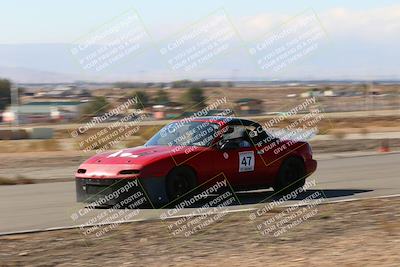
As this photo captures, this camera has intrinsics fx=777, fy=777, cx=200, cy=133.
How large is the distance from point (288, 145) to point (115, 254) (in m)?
6.48

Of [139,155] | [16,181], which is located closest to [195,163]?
[139,155]

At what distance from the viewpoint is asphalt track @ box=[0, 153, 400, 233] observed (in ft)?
37.1

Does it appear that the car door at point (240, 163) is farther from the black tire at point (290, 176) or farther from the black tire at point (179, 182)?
the black tire at point (179, 182)

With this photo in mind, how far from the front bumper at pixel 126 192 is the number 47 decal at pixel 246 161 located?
71.4 inches

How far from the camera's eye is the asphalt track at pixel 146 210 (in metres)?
11.3

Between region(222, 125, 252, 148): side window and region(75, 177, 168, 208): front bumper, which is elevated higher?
region(75, 177, 168, 208): front bumper

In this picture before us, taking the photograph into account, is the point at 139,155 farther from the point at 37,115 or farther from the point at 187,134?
the point at 37,115

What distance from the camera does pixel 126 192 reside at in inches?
470

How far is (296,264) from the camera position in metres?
7.80

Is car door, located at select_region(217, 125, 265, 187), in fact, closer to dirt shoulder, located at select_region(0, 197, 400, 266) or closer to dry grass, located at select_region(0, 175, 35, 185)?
dirt shoulder, located at select_region(0, 197, 400, 266)

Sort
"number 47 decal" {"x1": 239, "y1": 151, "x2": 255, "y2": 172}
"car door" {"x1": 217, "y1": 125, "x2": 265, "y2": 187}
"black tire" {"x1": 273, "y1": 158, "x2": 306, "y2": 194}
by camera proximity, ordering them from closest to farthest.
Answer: "car door" {"x1": 217, "y1": 125, "x2": 265, "y2": 187}
"number 47 decal" {"x1": 239, "y1": 151, "x2": 255, "y2": 172}
"black tire" {"x1": 273, "y1": 158, "x2": 306, "y2": 194}

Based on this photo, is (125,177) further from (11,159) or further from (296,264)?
(11,159)

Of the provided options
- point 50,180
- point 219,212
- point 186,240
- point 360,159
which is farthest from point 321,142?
point 186,240

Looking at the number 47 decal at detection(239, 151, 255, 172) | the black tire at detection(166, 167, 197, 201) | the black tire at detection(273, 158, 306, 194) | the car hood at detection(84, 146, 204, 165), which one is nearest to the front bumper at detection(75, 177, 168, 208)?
the black tire at detection(166, 167, 197, 201)
